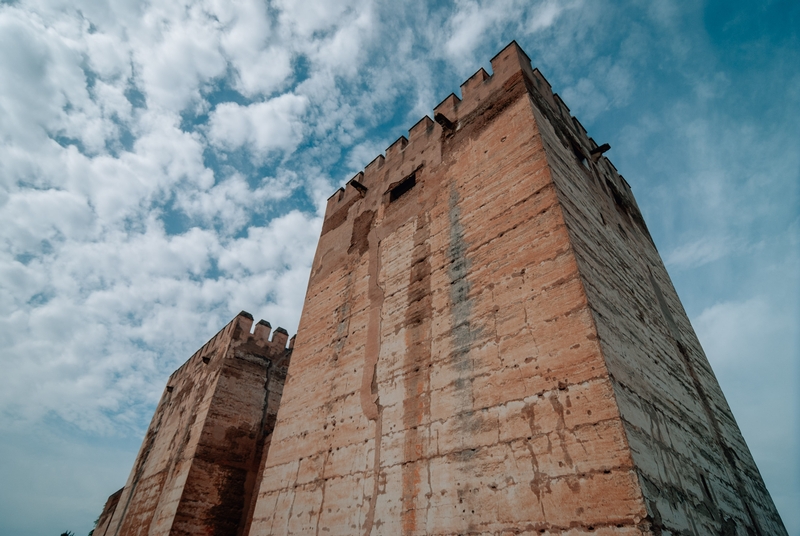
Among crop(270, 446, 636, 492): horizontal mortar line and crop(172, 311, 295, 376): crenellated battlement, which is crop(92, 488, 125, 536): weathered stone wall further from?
crop(270, 446, 636, 492): horizontal mortar line

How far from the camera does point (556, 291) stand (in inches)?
149

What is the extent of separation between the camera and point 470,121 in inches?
251

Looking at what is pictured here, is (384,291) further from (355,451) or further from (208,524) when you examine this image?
(208,524)

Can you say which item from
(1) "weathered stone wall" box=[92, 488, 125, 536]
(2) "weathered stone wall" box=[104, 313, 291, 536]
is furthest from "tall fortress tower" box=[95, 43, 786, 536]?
(1) "weathered stone wall" box=[92, 488, 125, 536]

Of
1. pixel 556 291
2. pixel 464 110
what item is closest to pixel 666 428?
pixel 556 291

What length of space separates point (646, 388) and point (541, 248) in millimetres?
1504

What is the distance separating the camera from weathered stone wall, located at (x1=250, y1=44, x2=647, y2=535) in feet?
10.2

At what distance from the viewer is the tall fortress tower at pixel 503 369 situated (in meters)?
3.11

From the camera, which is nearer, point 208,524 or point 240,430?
point 208,524

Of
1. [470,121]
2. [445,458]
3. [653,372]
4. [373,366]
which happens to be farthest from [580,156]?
[445,458]

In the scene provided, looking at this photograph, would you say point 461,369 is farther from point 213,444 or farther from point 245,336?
point 245,336

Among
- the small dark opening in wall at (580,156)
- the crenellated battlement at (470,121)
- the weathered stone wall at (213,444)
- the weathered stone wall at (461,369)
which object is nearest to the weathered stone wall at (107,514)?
the weathered stone wall at (213,444)

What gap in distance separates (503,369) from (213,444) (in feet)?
26.2

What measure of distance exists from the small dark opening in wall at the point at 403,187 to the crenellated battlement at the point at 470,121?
0.15 m
